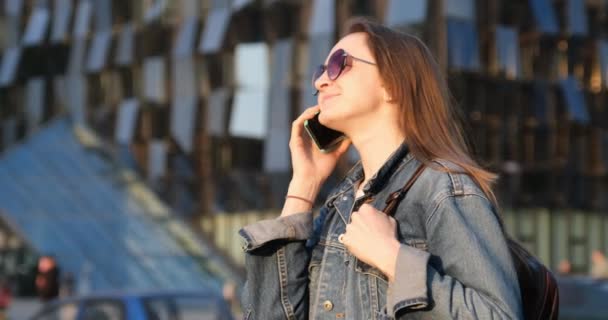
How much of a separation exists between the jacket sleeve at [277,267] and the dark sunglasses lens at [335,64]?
399 millimetres

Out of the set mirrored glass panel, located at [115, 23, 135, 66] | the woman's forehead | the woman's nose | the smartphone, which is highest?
the woman's forehead

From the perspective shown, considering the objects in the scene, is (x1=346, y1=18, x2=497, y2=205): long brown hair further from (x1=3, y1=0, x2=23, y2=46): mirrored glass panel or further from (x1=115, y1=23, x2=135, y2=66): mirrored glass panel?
(x1=3, y1=0, x2=23, y2=46): mirrored glass panel

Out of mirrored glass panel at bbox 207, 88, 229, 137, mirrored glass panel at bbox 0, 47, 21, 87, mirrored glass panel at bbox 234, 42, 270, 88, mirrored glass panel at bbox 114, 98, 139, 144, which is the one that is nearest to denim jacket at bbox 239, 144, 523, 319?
mirrored glass panel at bbox 234, 42, 270, 88

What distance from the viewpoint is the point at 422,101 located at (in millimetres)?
2814

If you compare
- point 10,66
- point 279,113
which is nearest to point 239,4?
point 279,113

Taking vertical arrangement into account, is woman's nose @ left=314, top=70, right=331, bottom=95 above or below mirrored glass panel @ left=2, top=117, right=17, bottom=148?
above

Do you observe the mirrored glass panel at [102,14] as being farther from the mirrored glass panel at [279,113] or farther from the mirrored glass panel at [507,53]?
the mirrored glass panel at [507,53]

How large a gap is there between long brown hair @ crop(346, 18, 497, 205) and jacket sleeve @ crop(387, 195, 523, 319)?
7.8 inches

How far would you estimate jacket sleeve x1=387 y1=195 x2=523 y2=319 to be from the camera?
2438mm

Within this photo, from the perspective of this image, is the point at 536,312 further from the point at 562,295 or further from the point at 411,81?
the point at 562,295

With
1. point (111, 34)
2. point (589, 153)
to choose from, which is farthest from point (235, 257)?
point (589, 153)

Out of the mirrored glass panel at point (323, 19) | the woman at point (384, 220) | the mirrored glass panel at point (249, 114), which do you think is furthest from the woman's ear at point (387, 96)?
the mirrored glass panel at point (249, 114)

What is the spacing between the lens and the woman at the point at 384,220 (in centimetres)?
248

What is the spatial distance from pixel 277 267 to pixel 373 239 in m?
0.54
